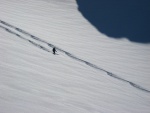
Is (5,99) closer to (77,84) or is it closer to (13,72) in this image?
(13,72)

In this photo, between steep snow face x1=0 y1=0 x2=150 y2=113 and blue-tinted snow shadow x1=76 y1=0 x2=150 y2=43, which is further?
blue-tinted snow shadow x1=76 y1=0 x2=150 y2=43

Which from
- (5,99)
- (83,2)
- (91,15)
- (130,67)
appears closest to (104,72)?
(130,67)

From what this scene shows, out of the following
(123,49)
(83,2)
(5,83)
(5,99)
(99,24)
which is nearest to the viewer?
(5,99)

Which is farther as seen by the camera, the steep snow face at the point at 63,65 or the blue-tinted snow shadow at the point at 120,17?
the blue-tinted snow shadow at the point at 120,17

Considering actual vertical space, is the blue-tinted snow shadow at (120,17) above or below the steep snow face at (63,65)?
above
